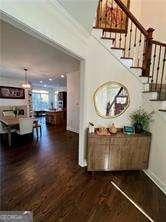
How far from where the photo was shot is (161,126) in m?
2.99

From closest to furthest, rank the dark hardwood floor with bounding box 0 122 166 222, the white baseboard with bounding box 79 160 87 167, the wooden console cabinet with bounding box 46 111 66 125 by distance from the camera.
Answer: the dark hardwood floor with bounding box 0 122 166 222, the white baseboard with bounding box 79 160 87 167, the wooden console cabinet with bounding box 46 111 66 125

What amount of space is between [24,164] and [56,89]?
10.9m

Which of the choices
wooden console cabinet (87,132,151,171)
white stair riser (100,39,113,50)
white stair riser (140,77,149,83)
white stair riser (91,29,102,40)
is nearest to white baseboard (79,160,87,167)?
wooden console cabinet (87,132,151,171)

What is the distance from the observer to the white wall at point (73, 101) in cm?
671

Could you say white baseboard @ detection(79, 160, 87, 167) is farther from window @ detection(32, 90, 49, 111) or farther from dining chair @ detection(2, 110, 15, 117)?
window @ detection(32, 90, 49, 111)

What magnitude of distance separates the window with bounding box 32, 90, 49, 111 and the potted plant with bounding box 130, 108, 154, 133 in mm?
10340

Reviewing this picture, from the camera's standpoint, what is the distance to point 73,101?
6969 millimetres

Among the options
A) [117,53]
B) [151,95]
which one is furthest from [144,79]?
[117,53]

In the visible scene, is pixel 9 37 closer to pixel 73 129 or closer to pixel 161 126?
pixel 161 126

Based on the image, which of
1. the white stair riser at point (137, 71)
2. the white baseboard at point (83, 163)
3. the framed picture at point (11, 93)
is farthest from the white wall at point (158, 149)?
the framed picture at point (11, 93)

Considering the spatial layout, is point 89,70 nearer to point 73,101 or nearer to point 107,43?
point 107,43

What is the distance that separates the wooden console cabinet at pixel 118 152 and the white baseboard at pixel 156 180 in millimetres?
147

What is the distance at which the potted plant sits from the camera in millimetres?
3389

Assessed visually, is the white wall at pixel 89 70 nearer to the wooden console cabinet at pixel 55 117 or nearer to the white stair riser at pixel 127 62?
the white stair riser at pixel 127 62
